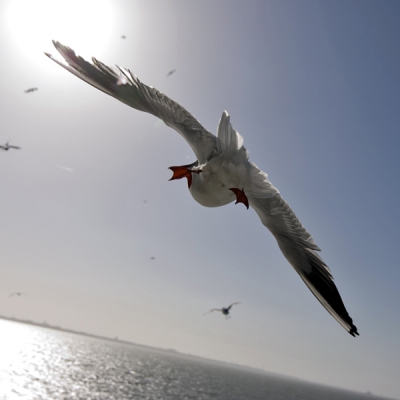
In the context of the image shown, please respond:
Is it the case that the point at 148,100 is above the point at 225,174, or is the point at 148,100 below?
above

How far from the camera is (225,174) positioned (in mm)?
4020

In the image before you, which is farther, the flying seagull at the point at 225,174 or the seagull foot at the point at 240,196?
the seagull foot at the point at 240,196

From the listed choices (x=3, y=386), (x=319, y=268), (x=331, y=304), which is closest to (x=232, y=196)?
(x=319, y=268)

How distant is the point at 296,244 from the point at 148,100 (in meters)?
2.66

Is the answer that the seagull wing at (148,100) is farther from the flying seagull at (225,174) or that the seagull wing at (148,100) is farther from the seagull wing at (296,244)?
the seagull wing at (296,244)

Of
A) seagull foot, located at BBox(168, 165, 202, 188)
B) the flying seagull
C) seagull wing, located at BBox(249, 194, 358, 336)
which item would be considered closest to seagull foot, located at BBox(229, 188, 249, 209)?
the flying seagull

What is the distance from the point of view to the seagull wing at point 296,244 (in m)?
4.25

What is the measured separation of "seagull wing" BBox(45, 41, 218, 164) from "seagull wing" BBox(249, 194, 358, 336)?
3.17ft

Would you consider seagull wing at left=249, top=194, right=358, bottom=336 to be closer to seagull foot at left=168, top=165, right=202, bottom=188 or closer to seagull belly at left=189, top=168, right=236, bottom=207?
seagull belly at left=189, top=168, right=236, bottom=207

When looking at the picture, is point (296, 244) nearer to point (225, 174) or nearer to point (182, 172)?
point (225, 174)

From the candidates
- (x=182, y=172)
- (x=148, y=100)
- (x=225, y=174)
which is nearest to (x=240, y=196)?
(x=225, y=174)

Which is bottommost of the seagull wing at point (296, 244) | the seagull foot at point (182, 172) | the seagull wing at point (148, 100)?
the seagull wing at point (296, 244)

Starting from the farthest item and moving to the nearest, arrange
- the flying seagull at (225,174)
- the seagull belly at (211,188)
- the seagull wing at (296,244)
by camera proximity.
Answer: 1. the seagull wing at (296,244)
2. the seagull belly at (211,188)
3. the flying seagull at (225,174)

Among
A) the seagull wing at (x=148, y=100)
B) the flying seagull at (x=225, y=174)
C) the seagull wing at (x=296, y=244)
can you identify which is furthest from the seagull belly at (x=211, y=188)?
the seagull wing at (x=296, y=244)
